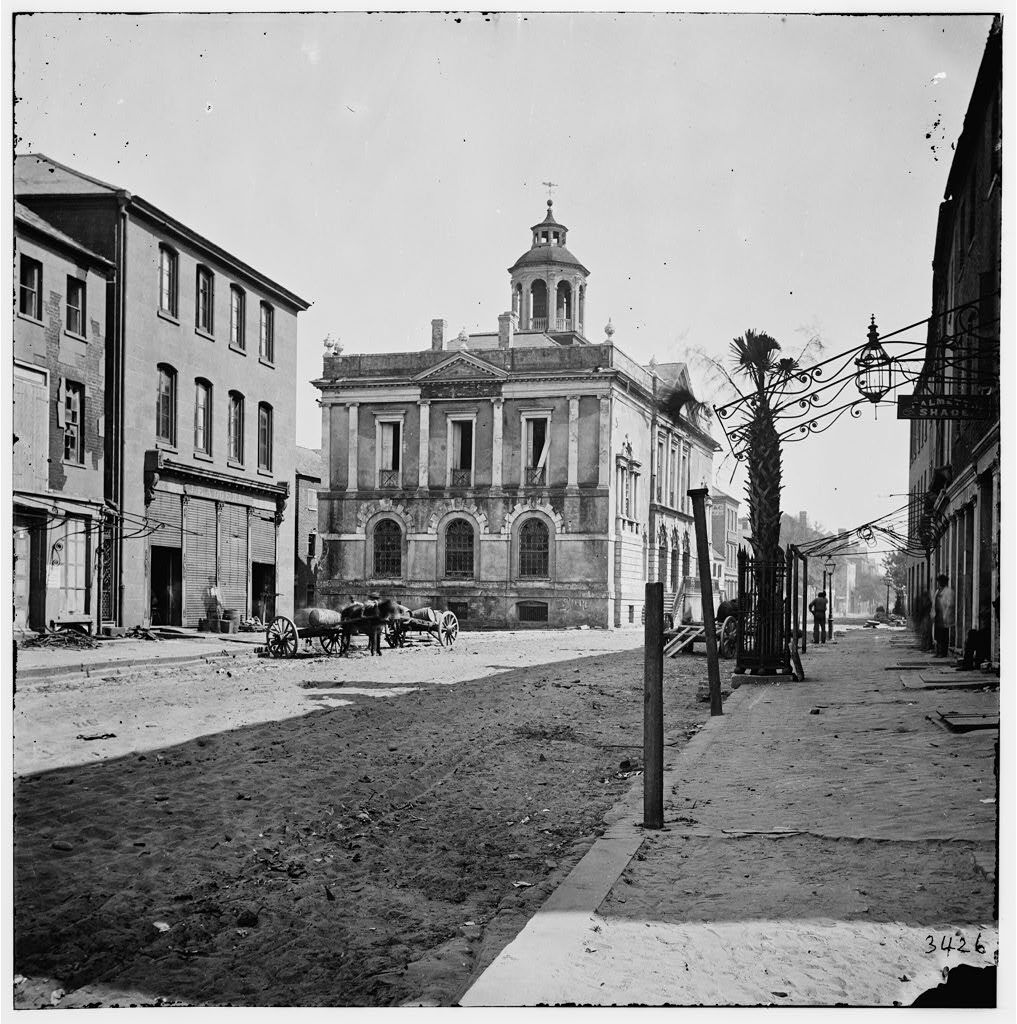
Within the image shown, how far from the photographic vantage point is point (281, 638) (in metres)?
19.2

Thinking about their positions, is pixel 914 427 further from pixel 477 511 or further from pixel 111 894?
pixel 111 894

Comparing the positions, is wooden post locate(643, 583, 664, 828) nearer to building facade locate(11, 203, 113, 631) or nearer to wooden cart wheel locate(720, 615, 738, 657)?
building facade locate(11, 203, 113, 631)

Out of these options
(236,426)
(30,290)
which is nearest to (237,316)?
(236,426)

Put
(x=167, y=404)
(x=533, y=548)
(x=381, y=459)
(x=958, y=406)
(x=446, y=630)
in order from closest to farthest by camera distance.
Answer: (x=958, y=406)
(x=167, y=404)
(x=446, y=630)
(x=533, y=548)
(x=381, y=459)

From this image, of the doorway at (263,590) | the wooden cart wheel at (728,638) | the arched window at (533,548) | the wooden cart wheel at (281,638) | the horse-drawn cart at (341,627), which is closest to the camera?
the wooden cart wheel at (281,638)

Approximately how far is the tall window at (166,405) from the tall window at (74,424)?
8.43ft

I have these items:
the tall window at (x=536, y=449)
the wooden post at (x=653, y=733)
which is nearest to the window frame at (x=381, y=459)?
the tall window at (x=536, y=449)

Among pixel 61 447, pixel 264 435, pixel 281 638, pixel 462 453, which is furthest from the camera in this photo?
pixel 462 453

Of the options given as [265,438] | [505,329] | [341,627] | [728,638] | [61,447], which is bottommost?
[728,638]

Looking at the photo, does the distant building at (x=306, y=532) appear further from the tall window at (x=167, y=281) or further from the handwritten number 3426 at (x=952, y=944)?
the handwritten number 3426 at (x=952, y=944)

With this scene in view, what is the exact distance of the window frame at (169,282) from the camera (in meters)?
16.8

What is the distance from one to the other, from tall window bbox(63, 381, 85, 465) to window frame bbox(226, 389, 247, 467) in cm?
572

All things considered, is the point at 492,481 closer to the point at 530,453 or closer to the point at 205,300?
the point at 530,453

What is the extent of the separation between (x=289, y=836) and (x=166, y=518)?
657 inches
